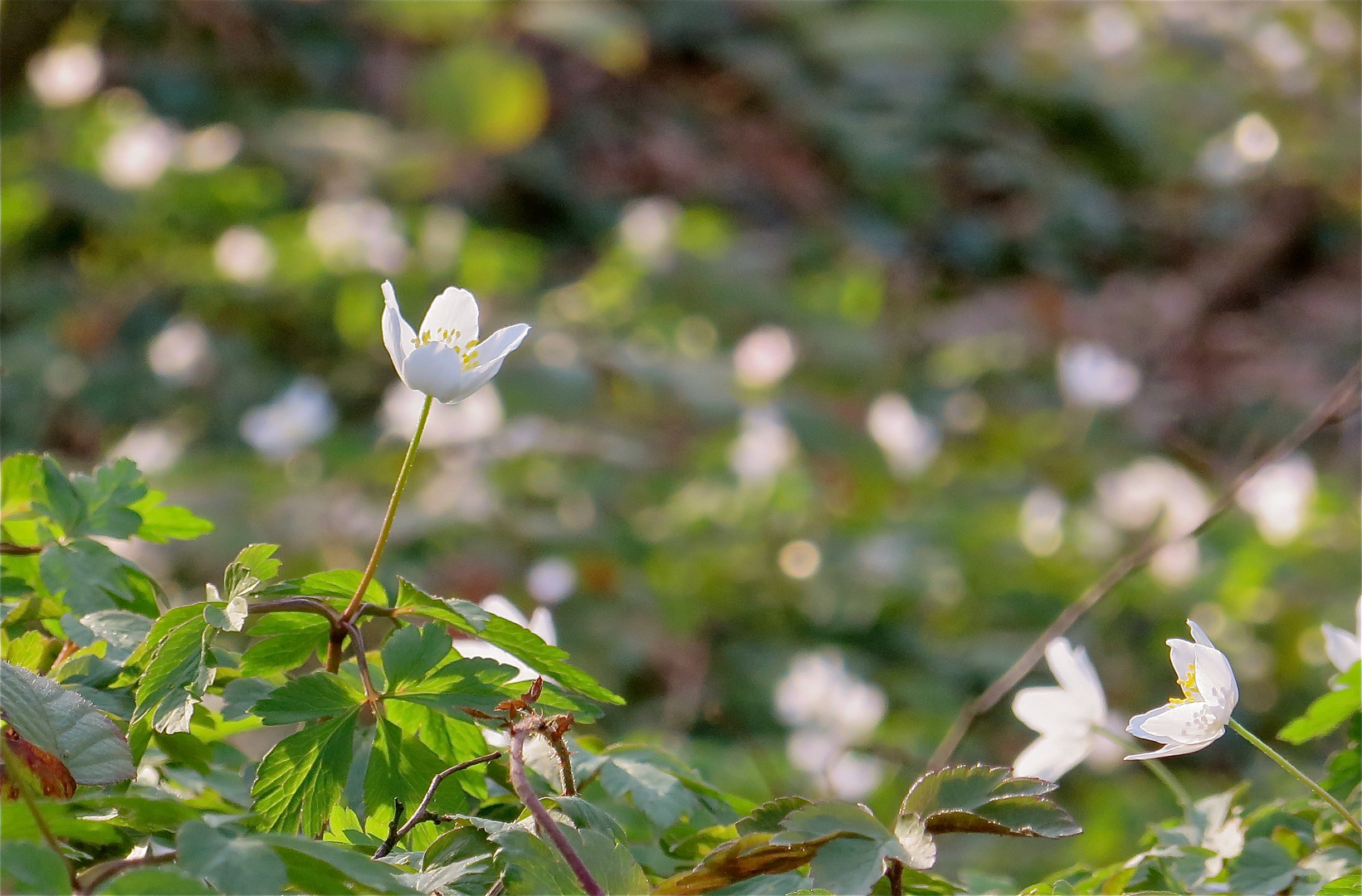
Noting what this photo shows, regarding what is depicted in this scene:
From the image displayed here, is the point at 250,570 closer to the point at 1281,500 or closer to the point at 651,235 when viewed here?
the point at 1281,500

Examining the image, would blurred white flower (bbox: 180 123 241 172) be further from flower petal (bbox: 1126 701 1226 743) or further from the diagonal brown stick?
flower petal (bbox: 1126 701 1226 743)

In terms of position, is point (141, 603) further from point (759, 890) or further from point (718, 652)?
point (718, 652)

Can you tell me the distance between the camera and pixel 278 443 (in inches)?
159

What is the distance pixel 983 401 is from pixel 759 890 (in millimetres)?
4899

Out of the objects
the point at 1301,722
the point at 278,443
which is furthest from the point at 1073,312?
the point at 1301,722

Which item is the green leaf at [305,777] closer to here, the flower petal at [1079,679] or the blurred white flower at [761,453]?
→ the flower petal at [1079,679]

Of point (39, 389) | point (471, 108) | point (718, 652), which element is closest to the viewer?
point (718, 652)

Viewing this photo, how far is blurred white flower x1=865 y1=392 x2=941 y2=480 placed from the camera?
173 inches

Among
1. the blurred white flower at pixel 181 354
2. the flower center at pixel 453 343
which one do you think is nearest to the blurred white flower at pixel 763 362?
the blurred white flower at pixel 181 354

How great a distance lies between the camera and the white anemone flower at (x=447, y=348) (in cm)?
85

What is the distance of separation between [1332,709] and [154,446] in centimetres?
378

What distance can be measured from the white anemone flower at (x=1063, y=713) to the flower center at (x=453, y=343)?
22.8 inches

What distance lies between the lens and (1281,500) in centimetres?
410

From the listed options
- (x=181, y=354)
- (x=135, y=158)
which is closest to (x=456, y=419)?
(x=181, y=354)
